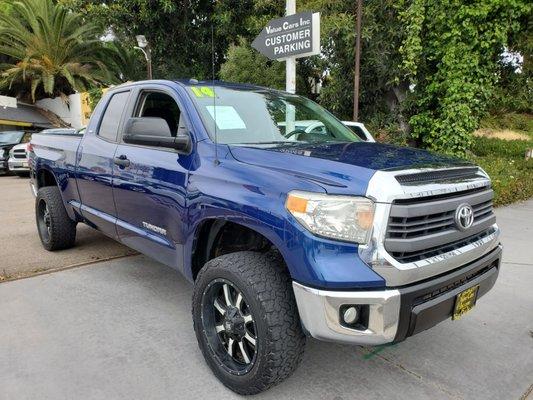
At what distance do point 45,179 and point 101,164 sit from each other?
2.01m

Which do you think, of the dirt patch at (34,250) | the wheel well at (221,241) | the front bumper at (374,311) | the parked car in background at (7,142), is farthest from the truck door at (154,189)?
the parked car in background at (7,142)

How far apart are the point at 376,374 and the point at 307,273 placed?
1.09 meters

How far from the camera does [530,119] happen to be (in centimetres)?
1628

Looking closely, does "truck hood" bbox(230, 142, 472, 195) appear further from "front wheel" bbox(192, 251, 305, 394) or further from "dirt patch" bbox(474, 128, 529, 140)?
"dirt patch" bbox(474, 128, 529, 140)

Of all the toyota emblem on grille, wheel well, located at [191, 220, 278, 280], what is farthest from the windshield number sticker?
the toyota emblem on grille

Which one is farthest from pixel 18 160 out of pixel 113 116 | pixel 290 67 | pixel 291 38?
pixel 113 116

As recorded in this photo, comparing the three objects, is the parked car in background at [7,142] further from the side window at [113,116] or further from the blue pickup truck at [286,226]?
the blue pickup truck at [286,226]

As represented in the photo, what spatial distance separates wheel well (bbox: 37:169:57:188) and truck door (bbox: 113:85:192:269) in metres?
2.16

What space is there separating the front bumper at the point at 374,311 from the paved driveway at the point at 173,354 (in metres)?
0.58

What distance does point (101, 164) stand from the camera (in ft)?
13.3

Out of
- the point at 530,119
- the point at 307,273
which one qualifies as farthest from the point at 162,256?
the point at 530,119

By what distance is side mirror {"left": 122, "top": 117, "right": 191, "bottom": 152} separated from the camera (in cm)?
311

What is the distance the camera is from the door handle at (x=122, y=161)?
145 inches

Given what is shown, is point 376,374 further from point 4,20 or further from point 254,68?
point 4,20
